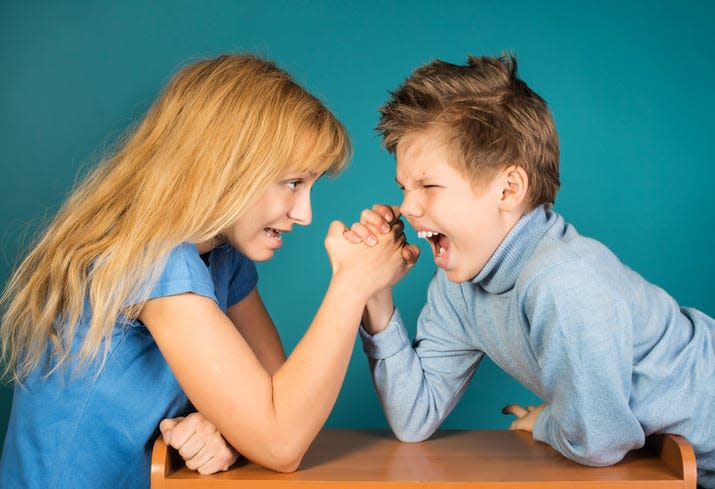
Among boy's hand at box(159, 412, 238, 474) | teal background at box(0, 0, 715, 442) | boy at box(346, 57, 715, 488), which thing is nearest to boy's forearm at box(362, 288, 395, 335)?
boy at box(346, 57, 715, 488)

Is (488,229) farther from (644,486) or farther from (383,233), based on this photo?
(644,486)

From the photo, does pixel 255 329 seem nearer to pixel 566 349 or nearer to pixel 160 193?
pixel 160 193

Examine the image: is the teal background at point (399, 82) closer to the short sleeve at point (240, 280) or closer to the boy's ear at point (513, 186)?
the short sleeve at point (240, 280)

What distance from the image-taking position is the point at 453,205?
153cm

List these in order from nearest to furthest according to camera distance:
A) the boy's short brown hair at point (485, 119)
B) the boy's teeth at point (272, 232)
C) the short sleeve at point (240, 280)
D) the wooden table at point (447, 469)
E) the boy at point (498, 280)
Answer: the wooden table at point (447, 469), the boy at point (498, 280), the boy's short brown hair at point (485, 119), the boy's teeth at point (272, 232), the short sleeve at point (240, 280)

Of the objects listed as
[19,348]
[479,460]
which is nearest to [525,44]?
[479,460]

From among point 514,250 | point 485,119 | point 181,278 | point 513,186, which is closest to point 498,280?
point 514,250

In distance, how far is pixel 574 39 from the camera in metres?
2.46

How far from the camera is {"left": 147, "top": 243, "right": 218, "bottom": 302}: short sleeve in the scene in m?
1.40

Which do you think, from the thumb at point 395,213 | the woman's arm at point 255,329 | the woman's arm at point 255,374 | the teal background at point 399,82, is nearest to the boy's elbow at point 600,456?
the woman's arm at point 255,374

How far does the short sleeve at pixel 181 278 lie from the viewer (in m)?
1.40

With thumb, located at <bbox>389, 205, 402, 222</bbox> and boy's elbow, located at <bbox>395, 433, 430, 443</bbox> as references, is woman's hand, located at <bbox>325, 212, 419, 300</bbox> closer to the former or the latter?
thumb, located at <bbox>389, 205, 402, 222</bbox>

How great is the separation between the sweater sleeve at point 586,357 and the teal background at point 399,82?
1.12 metres

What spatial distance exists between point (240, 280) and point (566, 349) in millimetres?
747
